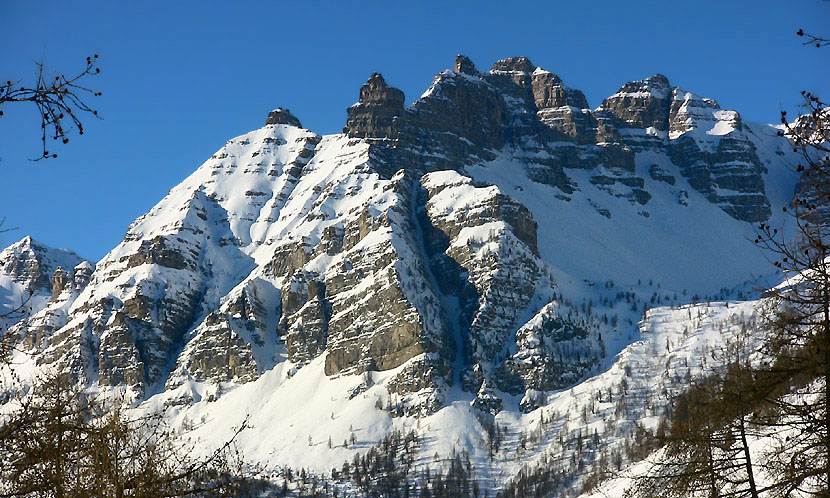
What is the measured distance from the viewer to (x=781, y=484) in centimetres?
2167

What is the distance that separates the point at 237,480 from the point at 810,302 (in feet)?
46.8

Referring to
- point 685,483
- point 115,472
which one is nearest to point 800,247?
point 685,483

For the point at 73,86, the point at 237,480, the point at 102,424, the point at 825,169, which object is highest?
the point at 73,86

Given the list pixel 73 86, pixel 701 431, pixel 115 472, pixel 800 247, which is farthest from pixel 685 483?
pixel 73 86

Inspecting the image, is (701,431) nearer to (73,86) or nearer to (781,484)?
(781,484)

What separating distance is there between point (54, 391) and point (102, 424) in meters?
1.50

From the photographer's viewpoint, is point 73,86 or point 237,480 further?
point 237,480

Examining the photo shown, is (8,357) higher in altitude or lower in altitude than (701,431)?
higher

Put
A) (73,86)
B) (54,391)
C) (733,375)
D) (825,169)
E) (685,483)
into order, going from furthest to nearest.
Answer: (733,375), (685,483), (54,391), (825,169), (73,86)

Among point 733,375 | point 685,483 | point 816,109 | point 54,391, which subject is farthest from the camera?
point 733,375

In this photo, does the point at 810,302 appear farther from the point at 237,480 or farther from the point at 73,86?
the point at 73,86

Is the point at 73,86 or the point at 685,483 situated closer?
the point at 73,86

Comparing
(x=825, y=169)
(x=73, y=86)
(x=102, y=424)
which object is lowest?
(x=102, y=424)

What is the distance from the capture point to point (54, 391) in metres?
23.3
